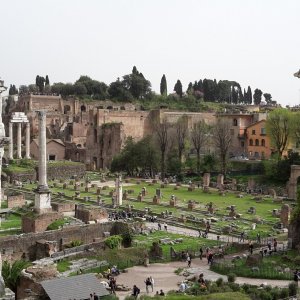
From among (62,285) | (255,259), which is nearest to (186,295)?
(62,285)

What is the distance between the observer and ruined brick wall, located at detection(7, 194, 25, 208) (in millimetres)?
42219

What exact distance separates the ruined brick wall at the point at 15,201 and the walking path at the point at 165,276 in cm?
2013

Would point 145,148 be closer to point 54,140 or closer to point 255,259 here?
point 54,140

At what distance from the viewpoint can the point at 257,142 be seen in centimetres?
7219

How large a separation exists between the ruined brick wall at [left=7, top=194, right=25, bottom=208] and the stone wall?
13772mm

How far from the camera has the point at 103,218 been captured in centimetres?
3578

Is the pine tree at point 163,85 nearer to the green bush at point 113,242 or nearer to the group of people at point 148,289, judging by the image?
the green bush at point 113,242

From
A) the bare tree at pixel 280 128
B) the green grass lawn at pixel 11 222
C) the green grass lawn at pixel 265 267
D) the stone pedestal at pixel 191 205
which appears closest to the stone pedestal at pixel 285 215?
the stone pedestal at pixel 191 205

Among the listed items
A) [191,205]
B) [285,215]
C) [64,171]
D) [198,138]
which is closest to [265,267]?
[285,215]

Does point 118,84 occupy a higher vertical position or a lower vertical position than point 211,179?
higher

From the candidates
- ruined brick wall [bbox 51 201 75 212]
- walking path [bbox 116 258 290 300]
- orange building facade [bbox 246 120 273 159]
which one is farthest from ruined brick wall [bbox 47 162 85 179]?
walking path [bbox 116 258 290 300]

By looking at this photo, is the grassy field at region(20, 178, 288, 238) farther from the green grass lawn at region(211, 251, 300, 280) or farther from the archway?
the green grass lawn at region(211, 251, 300, 280)

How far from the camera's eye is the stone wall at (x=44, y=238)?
86.3ft

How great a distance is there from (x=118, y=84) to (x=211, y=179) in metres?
46.9
